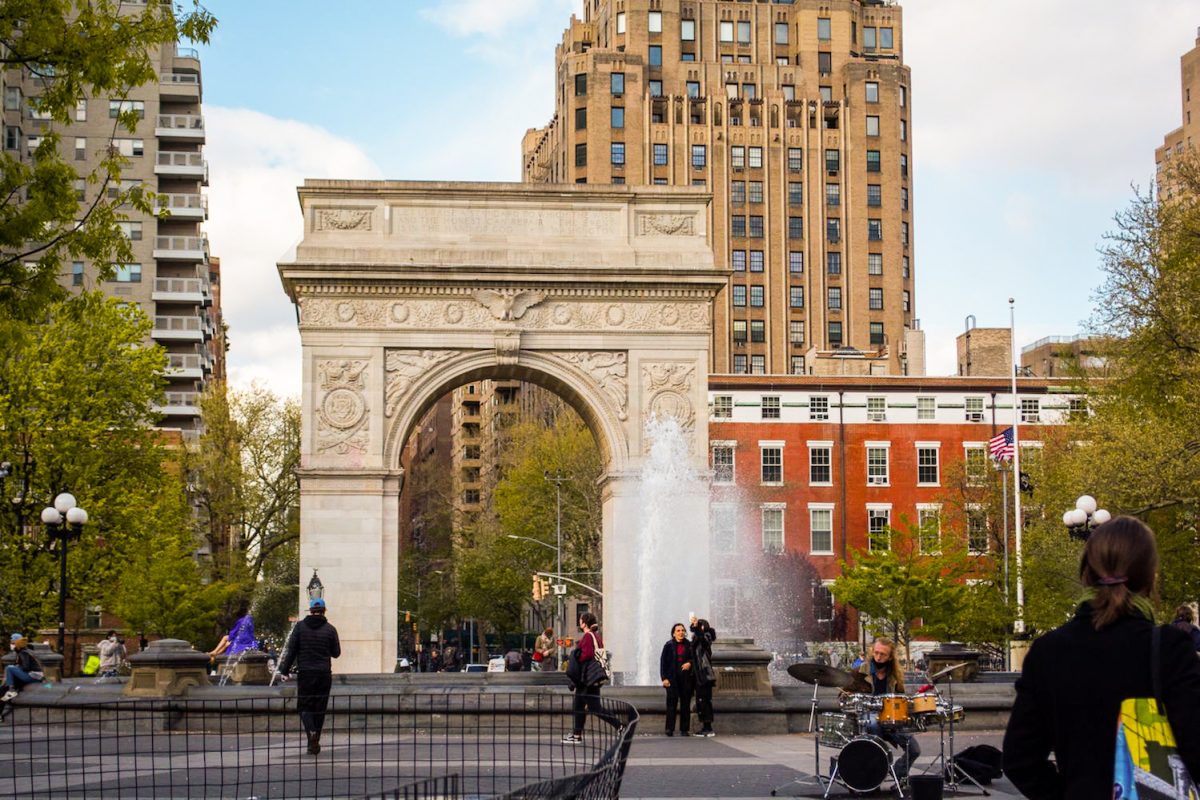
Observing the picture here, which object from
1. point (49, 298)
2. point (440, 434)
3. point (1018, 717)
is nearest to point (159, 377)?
point (49, 298)

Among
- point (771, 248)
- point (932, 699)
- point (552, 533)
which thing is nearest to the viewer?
point (932, 699)

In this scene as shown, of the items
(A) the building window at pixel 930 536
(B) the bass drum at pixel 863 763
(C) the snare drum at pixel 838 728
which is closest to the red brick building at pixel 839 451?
(A) the building window at pixel 930 536

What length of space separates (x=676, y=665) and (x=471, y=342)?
648 inches

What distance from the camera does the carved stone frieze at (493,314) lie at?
37031mm

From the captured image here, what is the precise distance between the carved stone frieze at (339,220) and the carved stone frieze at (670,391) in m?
7.37

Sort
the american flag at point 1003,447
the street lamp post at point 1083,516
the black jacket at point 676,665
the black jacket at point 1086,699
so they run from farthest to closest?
the american flag at point 1003,447
the street lamp post at point 1083,516
the black jacket at point 676,665
the black jacket at point 1086,699

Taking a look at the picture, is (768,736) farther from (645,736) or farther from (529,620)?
(529,620)

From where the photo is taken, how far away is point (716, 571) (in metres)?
60.8

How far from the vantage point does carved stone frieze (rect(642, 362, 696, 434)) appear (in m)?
37.2

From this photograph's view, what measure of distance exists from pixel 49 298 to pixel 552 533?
172 ft

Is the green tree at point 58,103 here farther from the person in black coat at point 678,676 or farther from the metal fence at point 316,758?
the person in black coat at point 678,676

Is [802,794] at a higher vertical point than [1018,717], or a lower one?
lower

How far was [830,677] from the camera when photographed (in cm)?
→ 1408

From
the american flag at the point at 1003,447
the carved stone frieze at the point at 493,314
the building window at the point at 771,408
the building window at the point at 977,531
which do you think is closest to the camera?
the carved stone frieze at the point at 493,314
